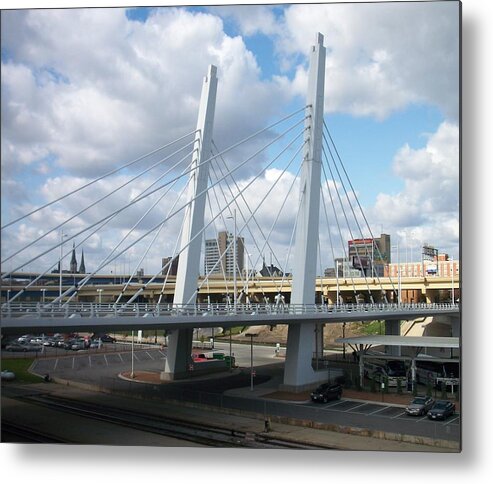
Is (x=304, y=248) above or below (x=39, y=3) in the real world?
below

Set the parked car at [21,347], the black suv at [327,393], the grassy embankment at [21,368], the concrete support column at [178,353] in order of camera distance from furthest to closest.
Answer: the parked car at [21,347] → the grassy embankment at [21,368] → the concrete support column at [178,353] → the black suv at [327,393]

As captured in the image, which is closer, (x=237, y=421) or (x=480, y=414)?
(x=480, y=414)

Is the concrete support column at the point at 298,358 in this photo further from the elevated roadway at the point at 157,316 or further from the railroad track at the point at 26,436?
the railroad track at the point at 26,436

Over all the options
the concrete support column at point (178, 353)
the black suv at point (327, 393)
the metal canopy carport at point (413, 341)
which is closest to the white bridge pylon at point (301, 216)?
the black suv at point (327, 393)

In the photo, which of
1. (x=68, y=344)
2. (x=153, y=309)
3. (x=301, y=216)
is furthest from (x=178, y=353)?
(x=68, y=344)

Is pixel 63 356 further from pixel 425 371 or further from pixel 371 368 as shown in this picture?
pixel 425 371

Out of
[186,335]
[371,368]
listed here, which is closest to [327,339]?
[371,368]

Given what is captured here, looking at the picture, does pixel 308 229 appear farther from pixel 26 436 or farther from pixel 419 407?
pixel 26 436
